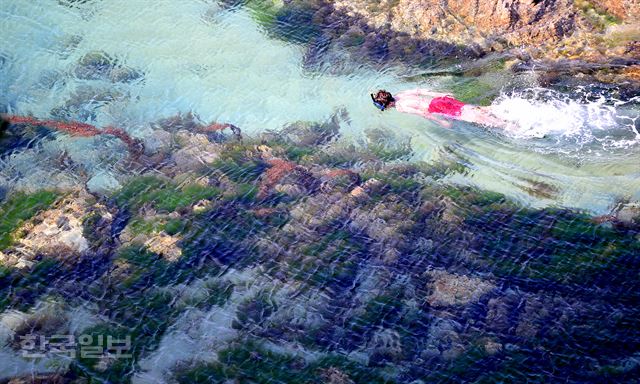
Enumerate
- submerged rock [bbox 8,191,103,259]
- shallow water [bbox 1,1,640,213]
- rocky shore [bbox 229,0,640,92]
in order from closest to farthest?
submerged rock [bbox 8,191,103,259] → shallow water [bbox 1,1,640,213] → rocky shore [bbox 229,0,640,92]

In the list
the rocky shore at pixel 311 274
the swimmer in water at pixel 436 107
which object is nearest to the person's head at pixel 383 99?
the swimmer in water at pixel 436 107

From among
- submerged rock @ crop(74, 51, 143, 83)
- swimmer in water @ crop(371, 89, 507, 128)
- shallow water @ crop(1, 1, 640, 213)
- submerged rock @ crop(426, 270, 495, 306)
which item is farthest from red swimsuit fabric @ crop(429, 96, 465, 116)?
submerged rock @ crop(74, 51, 143, 83)

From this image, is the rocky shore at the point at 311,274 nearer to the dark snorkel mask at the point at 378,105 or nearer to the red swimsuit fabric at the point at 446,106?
the dark snorkel mask at the point at 378,105

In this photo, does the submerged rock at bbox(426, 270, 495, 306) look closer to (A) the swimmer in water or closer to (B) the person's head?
(A) the swimmer in water

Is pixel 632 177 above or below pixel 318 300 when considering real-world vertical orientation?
above

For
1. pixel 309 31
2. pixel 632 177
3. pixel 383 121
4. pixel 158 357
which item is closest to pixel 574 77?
pixel 632 177

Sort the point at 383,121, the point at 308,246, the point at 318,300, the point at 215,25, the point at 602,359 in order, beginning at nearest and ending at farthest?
the point at 602,359 < the point at 318,300 < the point at 308,246 < the point at 383,121 < the point at 215,25

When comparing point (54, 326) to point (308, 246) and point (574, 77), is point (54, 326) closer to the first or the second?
point (308, 246)
